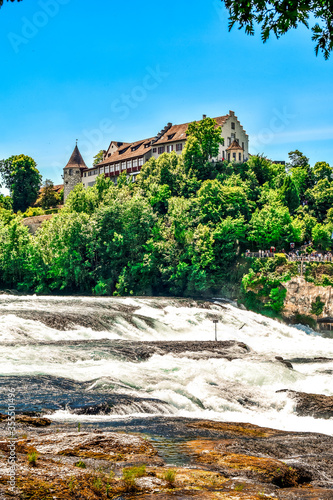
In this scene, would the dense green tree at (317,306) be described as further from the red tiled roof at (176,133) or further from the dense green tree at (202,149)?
the red tiled roof at (176,133)

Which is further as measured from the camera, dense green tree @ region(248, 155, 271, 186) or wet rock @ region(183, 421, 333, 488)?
dense green tree @ region(248, 155, 271, 186)

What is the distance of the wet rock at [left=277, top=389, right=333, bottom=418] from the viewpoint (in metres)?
15.1

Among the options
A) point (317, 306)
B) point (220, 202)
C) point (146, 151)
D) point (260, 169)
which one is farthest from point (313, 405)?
point (146, 151)

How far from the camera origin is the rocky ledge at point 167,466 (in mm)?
7141

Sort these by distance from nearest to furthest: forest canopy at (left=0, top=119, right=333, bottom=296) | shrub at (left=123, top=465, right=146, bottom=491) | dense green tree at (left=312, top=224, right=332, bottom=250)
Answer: shrub at (left=123, top=465, right=146, bottom=491) < forest canopy at (left=0, top=119, right=333, bottom=296) < dense green tree at (left=312, top=224, right=332, bottom=250)

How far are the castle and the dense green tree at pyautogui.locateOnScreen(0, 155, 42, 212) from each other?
853 cm

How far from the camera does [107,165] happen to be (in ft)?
296

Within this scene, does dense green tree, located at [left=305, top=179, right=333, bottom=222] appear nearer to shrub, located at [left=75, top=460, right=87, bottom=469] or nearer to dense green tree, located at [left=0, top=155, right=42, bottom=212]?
dense green tree, located at [left=0, top=155, right=42, bottom=212]

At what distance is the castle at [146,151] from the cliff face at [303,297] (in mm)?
30181

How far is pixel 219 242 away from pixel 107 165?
40.8 m

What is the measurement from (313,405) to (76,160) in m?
89.4

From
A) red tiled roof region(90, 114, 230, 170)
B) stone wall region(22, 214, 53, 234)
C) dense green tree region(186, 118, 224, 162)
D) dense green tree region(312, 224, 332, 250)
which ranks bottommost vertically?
dense green tree region(312, 224, 332, 250)

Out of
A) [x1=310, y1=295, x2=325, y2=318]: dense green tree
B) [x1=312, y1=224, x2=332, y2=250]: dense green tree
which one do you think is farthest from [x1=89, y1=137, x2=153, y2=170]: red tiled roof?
[x1=310, y1=295, x2=325, y2=318]: dense green tree

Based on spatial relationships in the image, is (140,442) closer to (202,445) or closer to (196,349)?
(202,445)
